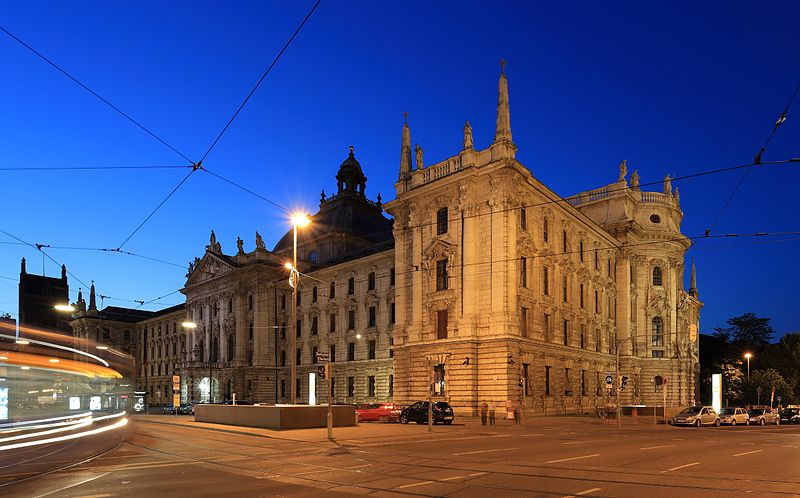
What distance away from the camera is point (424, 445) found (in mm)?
21625

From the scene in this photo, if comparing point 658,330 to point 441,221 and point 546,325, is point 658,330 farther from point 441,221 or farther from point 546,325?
point 441,221

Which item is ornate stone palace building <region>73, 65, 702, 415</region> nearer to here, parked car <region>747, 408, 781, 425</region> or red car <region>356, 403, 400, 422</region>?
red car <region>356, 403, 400, 422</region>

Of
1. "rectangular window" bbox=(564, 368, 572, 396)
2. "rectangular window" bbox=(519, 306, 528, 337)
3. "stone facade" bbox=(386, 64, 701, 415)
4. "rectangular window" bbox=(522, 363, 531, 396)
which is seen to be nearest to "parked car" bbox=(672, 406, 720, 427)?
"stone facade" bbox=(386, 64, 701, 415)

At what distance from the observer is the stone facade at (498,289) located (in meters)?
44.0

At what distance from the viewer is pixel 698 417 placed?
130 ft

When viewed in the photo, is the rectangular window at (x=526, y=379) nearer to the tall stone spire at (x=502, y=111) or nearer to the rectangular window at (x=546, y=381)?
the rectangular window at (x=546, y=381)

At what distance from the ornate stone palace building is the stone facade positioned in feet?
0.48

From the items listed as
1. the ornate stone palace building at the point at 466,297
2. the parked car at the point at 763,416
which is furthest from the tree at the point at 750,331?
the parked car at the point at 763,416

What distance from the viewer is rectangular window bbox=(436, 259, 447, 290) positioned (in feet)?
158

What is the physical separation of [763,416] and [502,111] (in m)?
29.5

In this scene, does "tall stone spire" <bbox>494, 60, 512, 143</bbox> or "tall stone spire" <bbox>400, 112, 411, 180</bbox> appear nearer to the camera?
"tall stone spire" <bbox>494, 60, 512, 143</bbox>

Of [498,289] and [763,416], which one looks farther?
[763,416]

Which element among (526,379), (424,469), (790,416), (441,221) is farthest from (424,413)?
(790,416)

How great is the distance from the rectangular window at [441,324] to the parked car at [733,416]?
64.4ft
